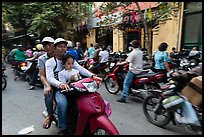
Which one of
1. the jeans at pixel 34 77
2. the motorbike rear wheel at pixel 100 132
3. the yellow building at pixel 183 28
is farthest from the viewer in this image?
the yellow building at pixel 183 28

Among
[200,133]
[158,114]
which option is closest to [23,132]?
[158,114]

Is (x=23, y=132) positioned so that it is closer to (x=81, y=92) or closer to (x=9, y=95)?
(x=81, y=92)

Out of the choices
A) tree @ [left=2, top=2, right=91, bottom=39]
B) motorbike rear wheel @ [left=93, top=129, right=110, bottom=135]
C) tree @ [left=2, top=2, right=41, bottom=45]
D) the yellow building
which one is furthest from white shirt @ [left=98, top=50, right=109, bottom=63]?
tree @ [left=2, top=2, right=41, bottom=45]

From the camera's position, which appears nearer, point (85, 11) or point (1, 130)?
point (1, 130)

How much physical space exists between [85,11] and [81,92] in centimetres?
1185

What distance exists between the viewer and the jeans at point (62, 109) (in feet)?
8.05

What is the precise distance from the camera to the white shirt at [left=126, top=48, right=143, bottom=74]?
13.7ft

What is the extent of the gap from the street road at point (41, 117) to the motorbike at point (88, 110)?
0.73 m

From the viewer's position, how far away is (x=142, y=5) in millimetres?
11398

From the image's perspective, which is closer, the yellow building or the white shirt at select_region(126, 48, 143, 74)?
the white shirt at select_region(126, 48, 143, 74)

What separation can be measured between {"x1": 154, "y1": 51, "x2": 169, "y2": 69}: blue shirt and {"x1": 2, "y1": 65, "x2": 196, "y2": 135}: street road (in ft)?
3.35

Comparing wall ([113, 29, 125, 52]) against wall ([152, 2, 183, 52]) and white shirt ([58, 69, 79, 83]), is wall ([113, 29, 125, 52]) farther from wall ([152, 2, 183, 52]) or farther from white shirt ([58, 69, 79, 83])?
white shirt ([58, 69, 79, 83])

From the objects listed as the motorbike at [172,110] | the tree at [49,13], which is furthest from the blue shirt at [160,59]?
the tree at [49,13]

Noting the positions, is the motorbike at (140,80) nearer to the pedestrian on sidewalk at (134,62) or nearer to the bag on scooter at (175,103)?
the pedestrian on sidewalk at (134,62)
